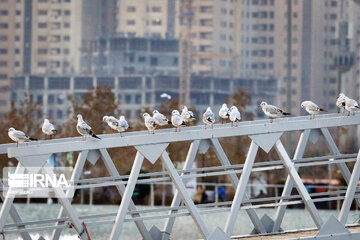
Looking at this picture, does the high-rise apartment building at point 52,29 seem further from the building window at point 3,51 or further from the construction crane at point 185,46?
the construction crane at point 185,46

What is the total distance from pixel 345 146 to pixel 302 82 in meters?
64.3

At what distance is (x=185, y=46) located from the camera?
18475 centimetres

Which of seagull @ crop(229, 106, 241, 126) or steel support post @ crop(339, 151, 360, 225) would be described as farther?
seagull @ crop(229, 106, 241, 126)

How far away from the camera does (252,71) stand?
179m

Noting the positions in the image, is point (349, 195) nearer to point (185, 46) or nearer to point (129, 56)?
point (185, 46)

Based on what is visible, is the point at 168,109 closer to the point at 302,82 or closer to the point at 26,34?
the point at 302,82

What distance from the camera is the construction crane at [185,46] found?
177125 mm

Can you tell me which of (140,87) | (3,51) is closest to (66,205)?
(140,87)

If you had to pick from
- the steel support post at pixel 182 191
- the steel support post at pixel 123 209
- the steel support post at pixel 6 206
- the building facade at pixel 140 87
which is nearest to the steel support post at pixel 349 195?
the steel support post at pixel 182 191

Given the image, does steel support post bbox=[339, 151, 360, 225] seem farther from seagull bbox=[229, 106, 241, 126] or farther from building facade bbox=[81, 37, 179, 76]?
building facade bbox=[81, 37, 179, 76]

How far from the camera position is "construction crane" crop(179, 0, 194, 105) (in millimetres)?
177125

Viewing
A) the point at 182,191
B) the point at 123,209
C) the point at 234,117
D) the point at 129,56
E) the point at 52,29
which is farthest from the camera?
the point at 129,56

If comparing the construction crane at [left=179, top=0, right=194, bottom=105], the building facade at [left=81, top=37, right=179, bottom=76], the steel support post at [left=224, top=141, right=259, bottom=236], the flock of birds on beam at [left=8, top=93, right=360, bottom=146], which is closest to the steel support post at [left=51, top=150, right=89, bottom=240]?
the flock of birds on beam at [left=8, top=93, right=360, bottom=146]

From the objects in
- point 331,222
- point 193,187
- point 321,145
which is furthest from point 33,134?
point 331,222
